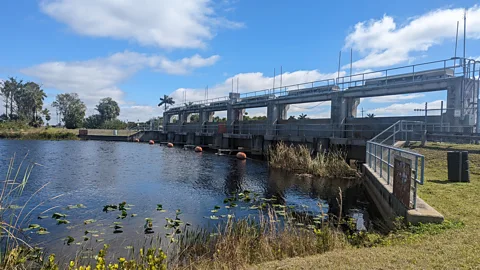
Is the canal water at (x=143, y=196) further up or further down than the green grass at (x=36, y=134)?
further down

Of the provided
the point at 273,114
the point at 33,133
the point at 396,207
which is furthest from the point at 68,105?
the point at 396,207

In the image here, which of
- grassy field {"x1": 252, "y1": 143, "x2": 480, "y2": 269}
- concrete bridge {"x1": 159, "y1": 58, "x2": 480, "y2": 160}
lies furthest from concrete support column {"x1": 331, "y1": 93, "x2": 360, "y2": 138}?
grassy field {"x1": 252, "y1": 143, "x2": 480, "y2": 269}

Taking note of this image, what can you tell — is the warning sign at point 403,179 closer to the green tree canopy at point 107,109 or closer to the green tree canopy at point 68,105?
the green tree canopy at point 68,105

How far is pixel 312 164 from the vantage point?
21188 mm

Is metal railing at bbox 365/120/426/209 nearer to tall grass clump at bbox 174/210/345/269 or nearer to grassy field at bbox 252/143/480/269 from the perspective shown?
grassy field at bbox 252/143/480/269

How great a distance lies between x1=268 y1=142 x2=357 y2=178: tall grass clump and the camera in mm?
19906

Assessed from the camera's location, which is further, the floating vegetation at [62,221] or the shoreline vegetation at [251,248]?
the floating vegetation at [62,221]

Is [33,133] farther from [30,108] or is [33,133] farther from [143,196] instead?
[143,196]

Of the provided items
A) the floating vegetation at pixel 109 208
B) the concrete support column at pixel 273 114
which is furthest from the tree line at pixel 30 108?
the floating vegetation at pixel 109 208

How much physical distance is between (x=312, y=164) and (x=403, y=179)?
1314 centimetres

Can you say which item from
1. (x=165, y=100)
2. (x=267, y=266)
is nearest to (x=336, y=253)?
(x=267, y=266)

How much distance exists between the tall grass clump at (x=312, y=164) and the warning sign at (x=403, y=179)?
11.0 metres

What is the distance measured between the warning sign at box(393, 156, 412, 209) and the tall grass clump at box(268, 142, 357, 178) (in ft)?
36.0

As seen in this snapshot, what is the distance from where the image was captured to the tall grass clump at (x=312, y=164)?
19.9 metres
